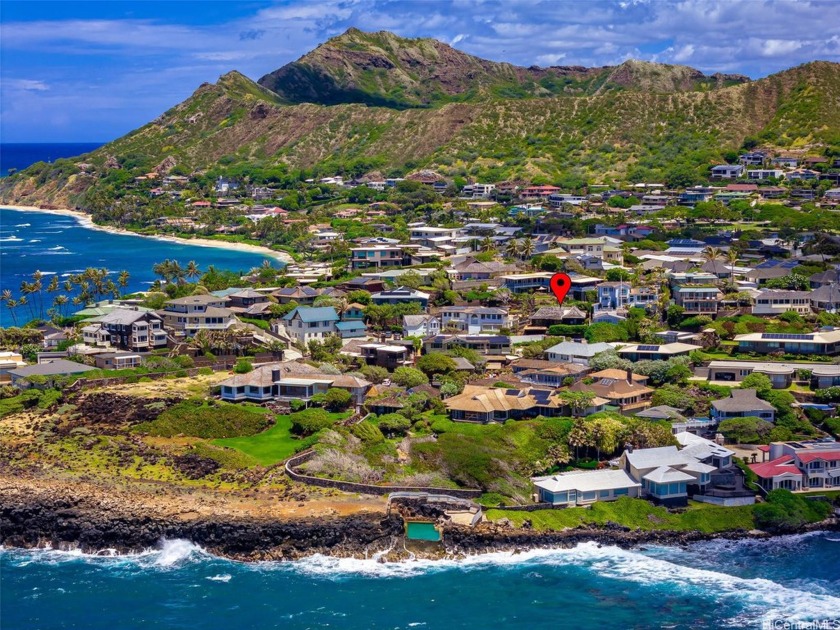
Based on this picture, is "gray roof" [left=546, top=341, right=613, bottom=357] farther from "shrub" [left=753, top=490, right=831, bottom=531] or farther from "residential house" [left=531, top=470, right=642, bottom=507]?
"shrub" [left=753, top=490, right=831, bottom=531]

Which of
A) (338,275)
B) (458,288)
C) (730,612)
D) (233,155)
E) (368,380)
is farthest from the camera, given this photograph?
(233,155)

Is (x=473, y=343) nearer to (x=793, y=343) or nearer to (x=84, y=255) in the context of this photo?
(x=793, y=343)

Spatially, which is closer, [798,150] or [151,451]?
[151,451]

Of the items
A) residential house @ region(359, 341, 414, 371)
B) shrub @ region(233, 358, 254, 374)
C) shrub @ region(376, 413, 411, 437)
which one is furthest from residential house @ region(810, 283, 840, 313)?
shrub @ region(233, 358, 254, 374)

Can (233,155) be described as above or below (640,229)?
above

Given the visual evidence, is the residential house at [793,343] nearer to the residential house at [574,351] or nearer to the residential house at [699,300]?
the residential house at [699,300]

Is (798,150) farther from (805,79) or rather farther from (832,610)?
(832,610)

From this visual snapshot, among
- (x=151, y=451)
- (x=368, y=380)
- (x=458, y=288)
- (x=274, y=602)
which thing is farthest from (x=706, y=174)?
(x=274, y=602)

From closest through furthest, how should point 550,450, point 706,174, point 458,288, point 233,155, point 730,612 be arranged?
point 730,612, point 550,450, point 458,288, point 706,174, point 233,155
